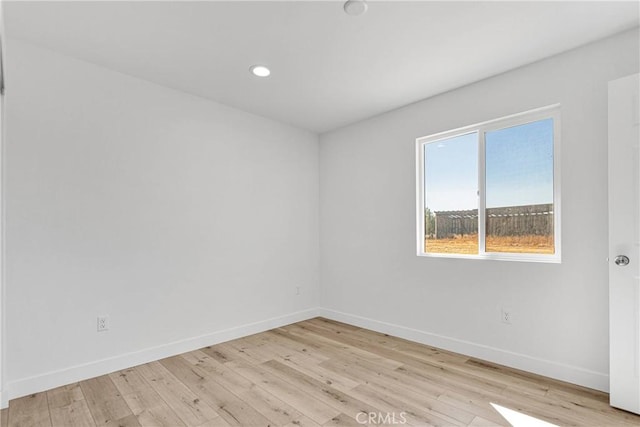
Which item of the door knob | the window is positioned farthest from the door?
the window

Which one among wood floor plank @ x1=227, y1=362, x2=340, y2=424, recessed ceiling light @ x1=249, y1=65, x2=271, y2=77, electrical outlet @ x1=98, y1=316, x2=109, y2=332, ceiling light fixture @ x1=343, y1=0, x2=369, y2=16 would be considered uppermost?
ceiling light fixture @ x1=343, y1=0, x2=369, y2=16

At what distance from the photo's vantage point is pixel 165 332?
2998 mm

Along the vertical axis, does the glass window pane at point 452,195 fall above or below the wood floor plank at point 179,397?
above

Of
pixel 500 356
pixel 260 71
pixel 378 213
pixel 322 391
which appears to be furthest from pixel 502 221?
pixel 260 71

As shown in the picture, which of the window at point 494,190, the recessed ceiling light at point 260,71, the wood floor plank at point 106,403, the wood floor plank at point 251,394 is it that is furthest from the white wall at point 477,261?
the wood floor plank at point 106,403

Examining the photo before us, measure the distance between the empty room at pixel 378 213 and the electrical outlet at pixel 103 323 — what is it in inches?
1.0

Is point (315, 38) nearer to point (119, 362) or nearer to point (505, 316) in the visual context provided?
point (505, 316)

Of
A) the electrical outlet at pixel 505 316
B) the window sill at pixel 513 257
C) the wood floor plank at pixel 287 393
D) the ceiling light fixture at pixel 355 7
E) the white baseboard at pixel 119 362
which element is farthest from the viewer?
the electrical outlet at pixel 505 316

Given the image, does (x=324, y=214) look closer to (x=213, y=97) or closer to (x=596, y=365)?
(x=213, y=97)

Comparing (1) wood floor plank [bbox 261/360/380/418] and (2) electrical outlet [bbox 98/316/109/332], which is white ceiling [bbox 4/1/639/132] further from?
(1) wood floor plank [bbox 261/360/380/418]

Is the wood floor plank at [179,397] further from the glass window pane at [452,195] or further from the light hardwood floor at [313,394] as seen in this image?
the glass window pane at [452,195]

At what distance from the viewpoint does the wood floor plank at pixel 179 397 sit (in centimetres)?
201

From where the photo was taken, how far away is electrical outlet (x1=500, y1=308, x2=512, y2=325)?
2721mm

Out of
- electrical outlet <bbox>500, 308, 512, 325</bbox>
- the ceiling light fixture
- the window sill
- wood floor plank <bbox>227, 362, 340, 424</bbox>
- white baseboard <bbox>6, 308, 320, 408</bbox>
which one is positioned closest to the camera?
the ceiling light fixture
